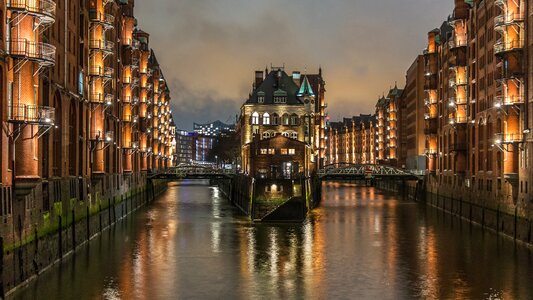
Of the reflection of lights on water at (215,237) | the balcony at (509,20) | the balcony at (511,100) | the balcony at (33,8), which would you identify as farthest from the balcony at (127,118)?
the balcony at (33,8)

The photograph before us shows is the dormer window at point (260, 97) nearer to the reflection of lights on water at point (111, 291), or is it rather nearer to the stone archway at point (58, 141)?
the stone archway at point (58, 141)

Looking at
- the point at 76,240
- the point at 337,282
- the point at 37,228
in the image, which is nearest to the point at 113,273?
the point at 37,228

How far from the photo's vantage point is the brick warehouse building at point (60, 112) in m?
36.3

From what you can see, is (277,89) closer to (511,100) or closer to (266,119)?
(266,119)

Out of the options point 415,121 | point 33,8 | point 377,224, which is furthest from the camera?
point 415,121

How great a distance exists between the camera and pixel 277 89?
4764 inches

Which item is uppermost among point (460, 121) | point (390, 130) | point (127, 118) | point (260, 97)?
point (260, 97)

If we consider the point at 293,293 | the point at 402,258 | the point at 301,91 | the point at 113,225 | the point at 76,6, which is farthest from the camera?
Result: the point at 301,91

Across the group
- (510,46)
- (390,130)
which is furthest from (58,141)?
(390,130)

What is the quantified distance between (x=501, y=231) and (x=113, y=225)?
37.1 meters

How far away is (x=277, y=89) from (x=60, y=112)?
2840 inches

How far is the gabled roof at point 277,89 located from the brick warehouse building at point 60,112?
89.8 ft

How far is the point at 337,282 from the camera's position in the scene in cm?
4162

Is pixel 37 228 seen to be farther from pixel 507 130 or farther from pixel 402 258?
pixel 507 130
